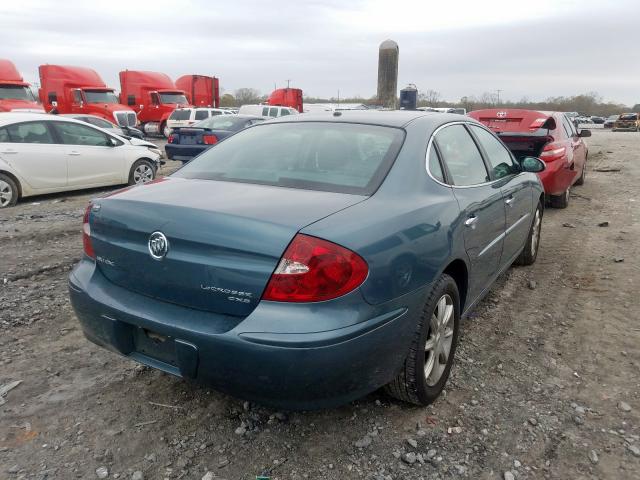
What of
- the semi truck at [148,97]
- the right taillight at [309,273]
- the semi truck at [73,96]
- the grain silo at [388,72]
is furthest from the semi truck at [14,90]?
the right taillight at [309,273]

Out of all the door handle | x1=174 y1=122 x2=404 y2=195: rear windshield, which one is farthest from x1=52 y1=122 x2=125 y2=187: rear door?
the door handle

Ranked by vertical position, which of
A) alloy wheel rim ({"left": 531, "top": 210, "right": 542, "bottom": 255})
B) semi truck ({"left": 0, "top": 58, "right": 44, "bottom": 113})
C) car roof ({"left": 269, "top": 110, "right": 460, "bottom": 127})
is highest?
semi truck ({"left": 0, "top": 58, "right": 44, "bottom": 113})

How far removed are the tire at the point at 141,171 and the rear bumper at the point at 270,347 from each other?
797 cm

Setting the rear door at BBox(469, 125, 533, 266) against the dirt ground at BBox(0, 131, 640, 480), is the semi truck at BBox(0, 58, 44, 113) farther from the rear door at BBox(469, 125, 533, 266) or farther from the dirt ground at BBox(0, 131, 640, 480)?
the rear door at BBox(469, 125, 533, 266)

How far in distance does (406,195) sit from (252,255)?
92 cm

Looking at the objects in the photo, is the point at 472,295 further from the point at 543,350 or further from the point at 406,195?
the point at 406,195

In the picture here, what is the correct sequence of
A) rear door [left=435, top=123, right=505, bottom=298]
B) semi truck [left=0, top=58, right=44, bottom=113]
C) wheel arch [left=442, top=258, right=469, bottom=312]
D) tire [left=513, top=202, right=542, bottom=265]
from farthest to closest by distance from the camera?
1. semi truck [left=0, top=58, right=44, bottom=113]
2. tire [left=513, top=202, right=542, bottom=265]
3. rear door [left=435, top=123, right=505, bottom=298]
4. wheel arch [left=442, top=258, right=469, bottom=312]

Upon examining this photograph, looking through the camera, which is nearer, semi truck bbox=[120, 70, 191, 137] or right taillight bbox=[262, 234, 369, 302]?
right taillight bbox=[262, 234, 369, 302]

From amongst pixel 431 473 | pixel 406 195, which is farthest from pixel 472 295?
pixel 431 473

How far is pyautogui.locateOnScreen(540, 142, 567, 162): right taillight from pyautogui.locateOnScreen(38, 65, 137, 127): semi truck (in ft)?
62.4

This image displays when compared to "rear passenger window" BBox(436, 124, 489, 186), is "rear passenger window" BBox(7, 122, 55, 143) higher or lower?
lower

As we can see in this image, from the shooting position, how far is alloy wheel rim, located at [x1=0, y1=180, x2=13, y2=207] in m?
7.99

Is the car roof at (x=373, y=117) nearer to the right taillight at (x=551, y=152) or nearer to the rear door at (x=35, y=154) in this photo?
the right taillight at (x=551, y=152)

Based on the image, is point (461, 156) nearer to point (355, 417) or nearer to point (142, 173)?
point (355, 417)
